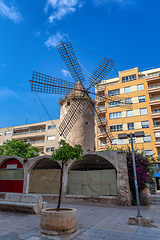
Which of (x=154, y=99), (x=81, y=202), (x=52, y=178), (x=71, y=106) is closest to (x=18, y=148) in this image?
(x=71, y=106)

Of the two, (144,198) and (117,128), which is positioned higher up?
(117,128)

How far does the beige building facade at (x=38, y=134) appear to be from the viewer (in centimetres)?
4116

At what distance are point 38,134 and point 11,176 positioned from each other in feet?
94.1

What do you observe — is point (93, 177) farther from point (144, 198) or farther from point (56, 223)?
point (56, 223)

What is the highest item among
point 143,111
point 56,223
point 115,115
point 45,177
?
point 143,111

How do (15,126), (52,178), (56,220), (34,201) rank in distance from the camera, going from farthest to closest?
(15,126) < (52,178) < (34,201) < (56,220)

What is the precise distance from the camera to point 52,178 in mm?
13531

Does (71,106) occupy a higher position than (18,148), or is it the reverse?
(71,106)

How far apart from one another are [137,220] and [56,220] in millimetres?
2877

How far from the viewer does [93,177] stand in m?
12.2

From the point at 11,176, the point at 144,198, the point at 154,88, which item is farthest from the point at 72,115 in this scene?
the point at 154,88

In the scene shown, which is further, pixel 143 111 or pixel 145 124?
pixel 143 111

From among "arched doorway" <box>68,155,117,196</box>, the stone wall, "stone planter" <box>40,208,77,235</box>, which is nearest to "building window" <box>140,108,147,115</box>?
"arched doorway" <box>68,155,117,196</box>

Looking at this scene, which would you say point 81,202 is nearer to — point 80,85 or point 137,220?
point 137,220
